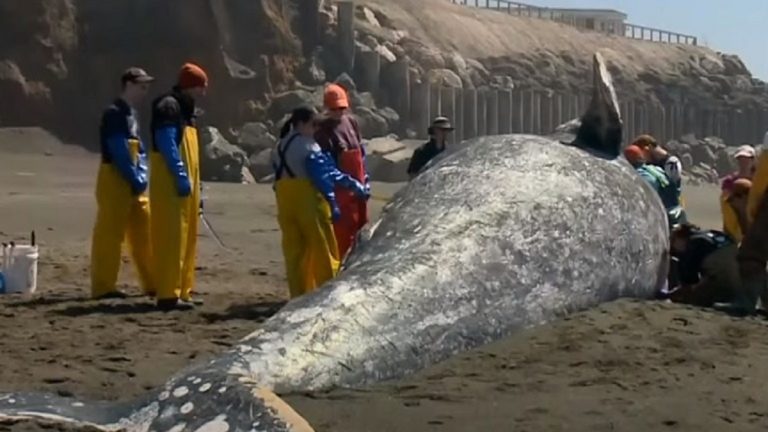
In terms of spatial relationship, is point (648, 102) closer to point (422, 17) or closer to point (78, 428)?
point (422, 17)

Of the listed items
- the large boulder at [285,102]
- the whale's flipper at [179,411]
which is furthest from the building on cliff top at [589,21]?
the whale's flipper at [179,411]

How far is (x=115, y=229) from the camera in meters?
11.4

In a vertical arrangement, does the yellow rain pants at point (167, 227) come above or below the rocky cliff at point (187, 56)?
above

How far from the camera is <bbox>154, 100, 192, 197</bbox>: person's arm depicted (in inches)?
428

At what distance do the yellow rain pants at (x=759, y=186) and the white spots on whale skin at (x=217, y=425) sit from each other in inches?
207

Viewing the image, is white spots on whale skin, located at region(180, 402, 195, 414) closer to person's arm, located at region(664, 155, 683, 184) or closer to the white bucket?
the white bucket

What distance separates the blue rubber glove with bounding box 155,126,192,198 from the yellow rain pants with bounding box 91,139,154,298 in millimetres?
482

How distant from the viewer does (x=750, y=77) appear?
277ft

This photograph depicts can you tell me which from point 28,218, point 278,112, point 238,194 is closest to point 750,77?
point 278,112

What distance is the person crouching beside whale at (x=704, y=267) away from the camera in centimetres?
993

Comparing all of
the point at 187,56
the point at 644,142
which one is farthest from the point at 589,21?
the point at 644,142

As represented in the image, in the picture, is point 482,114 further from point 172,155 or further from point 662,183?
point 172,155

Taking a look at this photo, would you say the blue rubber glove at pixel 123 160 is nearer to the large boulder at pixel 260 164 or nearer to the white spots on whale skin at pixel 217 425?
the white spots on whale skin at pixel 217 425

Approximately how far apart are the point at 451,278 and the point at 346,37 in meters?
→ 39.7
